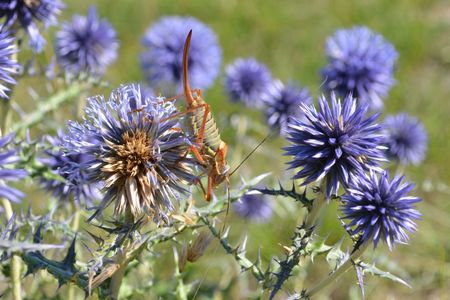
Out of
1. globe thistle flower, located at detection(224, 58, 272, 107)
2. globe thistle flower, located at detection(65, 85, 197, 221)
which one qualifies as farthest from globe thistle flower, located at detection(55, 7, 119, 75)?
globe thistle flower, located at detection(65, 85, 197, 221)

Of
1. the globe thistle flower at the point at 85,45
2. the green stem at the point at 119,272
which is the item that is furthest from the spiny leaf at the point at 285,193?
the globe thistle flower at the point at 85,45

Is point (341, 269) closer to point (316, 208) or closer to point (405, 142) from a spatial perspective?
point (316, 208)

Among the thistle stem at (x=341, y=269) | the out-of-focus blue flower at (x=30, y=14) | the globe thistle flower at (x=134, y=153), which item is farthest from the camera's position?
the out-of-focus blue flower at (x=30, y=14)

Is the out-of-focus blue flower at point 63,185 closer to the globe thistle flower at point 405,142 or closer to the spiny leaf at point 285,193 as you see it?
the spiny leaf at point 285,193

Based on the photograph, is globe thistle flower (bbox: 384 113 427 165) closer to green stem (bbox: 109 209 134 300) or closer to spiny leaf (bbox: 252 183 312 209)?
spiny leaf (bbox: 252 183 312 209)

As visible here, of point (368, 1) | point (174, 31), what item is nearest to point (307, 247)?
point (174, 31)

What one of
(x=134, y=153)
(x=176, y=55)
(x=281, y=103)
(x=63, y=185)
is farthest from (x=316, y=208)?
(x=176, y=55)

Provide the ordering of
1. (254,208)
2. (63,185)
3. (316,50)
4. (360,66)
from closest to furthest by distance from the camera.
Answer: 1. (63,185)
2. (360,66)
3. (254,208)
4. (316,50)
